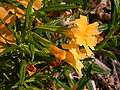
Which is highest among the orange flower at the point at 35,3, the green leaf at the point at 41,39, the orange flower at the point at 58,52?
the orange flower at the point at 35,3

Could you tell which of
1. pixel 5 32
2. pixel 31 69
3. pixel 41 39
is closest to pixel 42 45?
pixel 41 39

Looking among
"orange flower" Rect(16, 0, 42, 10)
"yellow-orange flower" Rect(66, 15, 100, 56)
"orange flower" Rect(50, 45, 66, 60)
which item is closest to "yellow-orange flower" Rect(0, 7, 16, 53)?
"orange flower" Rect(16, 0, 42, 10)

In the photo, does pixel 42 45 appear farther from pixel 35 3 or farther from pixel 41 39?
pixel 35 3

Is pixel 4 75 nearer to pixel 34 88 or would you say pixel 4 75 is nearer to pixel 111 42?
pixel 34 88

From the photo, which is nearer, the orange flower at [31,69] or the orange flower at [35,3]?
the orange flower at [35,3]

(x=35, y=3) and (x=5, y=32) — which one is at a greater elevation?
(x=35, y=3)

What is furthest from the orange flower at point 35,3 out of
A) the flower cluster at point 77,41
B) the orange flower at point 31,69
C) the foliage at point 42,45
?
the orange flower at point 31,69

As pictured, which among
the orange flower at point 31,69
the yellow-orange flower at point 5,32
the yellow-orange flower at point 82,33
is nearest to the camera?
the yellow-orange flower at point 82,33

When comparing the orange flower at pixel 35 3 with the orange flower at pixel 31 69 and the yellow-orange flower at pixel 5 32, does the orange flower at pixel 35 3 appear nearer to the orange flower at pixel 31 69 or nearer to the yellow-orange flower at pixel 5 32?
the yellow-orange flower at pixel 5 32

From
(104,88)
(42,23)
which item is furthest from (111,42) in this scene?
(42,23)

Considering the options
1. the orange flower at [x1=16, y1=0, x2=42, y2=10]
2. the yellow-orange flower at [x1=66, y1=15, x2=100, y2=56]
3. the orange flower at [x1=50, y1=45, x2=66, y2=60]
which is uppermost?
the orange flower at [x1=16, y1=0, x2=42, y2=10]

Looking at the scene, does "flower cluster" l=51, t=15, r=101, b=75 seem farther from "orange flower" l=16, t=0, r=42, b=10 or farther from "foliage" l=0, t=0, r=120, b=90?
"orange flower" l=16, t=0, r=42, b=10
